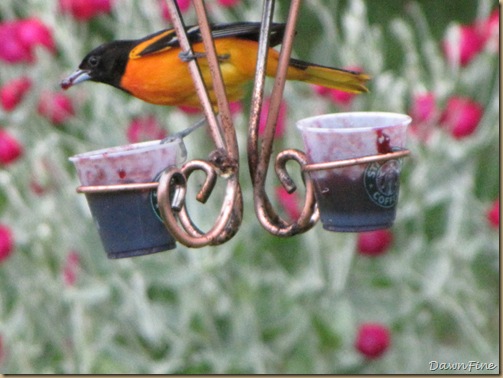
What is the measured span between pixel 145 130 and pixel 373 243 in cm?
104

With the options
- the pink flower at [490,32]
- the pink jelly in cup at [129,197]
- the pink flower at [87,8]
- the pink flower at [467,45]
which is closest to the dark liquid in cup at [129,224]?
the pink jelly in cup at [129,197]

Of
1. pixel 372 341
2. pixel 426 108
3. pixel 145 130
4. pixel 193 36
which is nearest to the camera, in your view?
pixel 193 36

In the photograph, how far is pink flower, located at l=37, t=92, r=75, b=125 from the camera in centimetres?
362

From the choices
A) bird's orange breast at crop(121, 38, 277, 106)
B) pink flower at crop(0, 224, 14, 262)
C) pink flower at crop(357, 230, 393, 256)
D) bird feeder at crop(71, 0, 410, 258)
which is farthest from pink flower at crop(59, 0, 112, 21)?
bird feeder at crop(71, 0, 410, 258)

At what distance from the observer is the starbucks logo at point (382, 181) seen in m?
1.88

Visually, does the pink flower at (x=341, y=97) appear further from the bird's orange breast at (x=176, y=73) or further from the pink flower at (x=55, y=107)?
the pink flower at (x=55, y=107)

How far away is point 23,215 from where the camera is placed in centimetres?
377

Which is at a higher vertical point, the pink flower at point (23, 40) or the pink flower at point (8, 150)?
the pink flower at point (23, 40)

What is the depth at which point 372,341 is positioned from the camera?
313cm

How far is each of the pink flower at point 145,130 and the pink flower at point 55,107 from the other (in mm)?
244

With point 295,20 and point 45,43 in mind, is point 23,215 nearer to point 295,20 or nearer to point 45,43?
point 45,43

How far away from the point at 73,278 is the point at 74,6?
3.42 ft

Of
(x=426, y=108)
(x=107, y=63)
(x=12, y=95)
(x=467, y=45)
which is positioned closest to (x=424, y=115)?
(x=426, y=108)

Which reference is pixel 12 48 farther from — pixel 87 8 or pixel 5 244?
pixel 5 244
